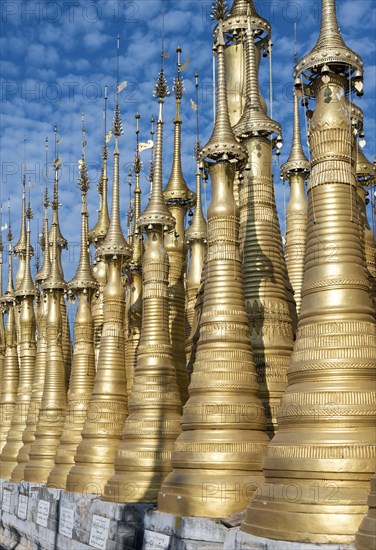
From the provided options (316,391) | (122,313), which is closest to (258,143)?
(122,313)

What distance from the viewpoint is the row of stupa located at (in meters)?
13.5

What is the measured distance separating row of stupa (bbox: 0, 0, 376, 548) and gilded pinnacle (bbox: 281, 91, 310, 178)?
64 mm

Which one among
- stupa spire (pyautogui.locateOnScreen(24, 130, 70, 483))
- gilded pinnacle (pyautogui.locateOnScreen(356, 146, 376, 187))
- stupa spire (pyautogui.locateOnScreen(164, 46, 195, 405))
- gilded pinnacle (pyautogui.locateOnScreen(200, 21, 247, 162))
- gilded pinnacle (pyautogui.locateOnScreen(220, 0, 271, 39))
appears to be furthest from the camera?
stupa spire (pyautogui.locateOnScreen(24, 130, 70, 483))

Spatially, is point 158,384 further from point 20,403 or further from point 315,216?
point 20,403

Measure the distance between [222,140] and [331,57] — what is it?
4.18 meters

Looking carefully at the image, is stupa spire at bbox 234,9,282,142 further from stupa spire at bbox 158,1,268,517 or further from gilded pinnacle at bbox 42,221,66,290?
gilded pinnacle at bbox 42,221,66,290

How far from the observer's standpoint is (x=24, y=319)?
38375 mm

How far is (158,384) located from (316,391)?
871 cm

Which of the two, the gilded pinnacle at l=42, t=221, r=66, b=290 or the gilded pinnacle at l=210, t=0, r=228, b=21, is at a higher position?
the gilded pinnacle at l=210, t=0, r=228, b=21

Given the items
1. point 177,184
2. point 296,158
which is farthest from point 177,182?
point 296,158

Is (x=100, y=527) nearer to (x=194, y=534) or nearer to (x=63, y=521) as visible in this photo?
(x=63, y=521)

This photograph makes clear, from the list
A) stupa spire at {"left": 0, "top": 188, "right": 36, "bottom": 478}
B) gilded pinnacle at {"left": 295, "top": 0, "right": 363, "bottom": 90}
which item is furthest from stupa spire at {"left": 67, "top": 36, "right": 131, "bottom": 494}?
gilded pinnacle at {"left": 295, "top": 0, "right": 363, "bottom": 90}

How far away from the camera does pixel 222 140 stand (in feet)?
61.1

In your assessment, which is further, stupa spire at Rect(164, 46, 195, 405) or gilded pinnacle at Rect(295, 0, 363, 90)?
stupa spire at Rect(164, 46, 195, 405)
